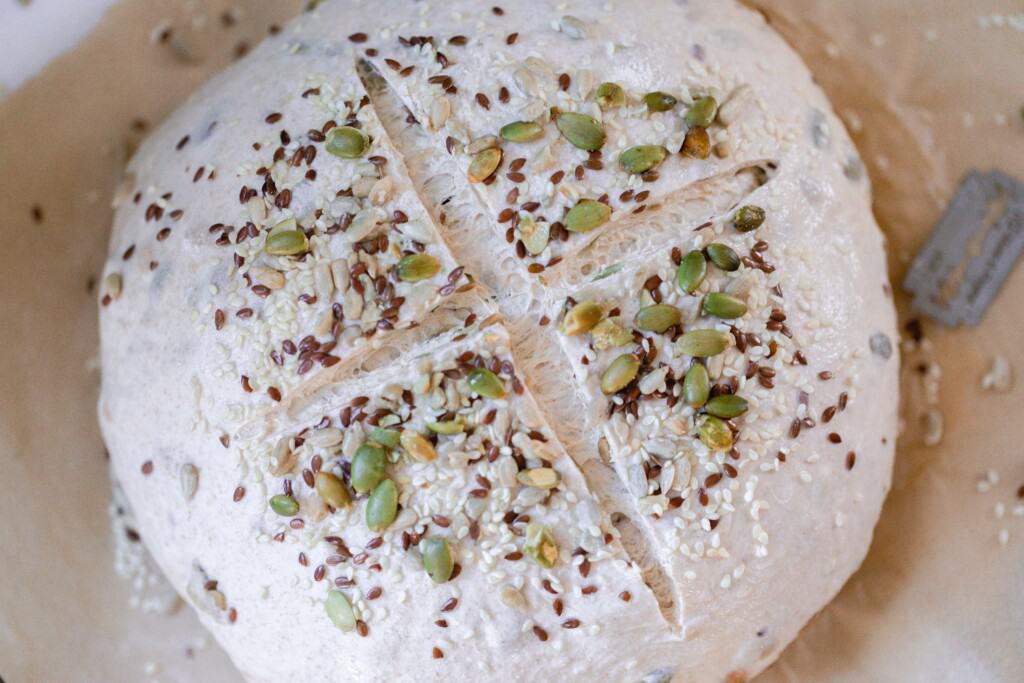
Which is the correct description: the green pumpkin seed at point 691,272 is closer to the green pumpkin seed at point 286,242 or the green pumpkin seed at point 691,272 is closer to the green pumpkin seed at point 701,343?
the green pumpkin seed at point 701,343

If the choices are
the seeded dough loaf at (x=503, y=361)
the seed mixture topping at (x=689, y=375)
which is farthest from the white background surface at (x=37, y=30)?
the seed mixture topping at (x=689, y=375)

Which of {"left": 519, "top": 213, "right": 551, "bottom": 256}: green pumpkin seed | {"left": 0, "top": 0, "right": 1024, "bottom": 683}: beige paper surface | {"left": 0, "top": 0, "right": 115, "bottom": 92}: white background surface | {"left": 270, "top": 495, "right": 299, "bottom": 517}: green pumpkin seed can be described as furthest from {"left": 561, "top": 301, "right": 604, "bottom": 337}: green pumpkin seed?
{"left": 0, "top": 0, "right": 115, "bottom": 92}: white background surface

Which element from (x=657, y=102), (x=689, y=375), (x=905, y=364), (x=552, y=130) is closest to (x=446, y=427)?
(x=689, y=375)

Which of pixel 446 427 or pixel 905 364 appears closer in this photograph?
pixel 446 427

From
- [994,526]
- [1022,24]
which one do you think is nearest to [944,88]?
[1022,24]

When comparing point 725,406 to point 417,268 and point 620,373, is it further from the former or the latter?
point 417,268

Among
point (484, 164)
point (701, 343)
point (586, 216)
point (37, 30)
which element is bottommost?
point (701, 343)
